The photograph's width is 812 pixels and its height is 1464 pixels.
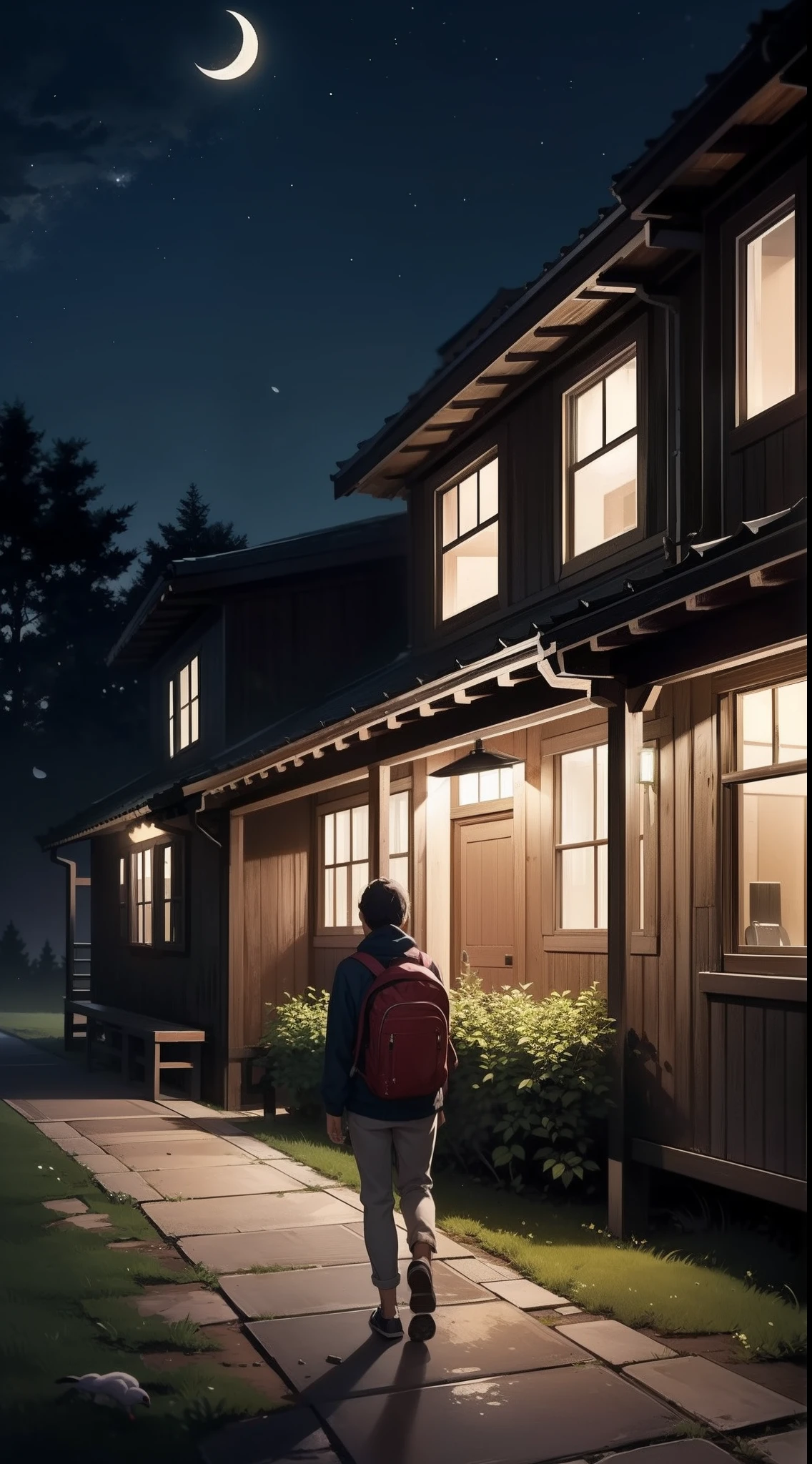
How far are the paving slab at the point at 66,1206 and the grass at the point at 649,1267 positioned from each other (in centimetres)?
213

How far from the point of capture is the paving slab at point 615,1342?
18.2ft

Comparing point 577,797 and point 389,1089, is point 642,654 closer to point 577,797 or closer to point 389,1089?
point 389,1089

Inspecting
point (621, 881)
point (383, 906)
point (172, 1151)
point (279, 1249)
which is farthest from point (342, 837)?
point (383, 906)

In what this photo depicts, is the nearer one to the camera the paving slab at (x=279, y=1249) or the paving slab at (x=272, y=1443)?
the paving slab at (x=272, y=1443)

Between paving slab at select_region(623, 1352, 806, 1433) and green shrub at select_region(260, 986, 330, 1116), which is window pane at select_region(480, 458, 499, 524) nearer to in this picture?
green shrub at select_region(260, 986, 330, 1116)

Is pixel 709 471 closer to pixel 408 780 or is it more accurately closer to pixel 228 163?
pixel 408 780

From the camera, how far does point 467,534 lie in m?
12.5

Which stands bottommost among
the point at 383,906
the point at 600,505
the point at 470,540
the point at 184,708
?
the point at 383,906

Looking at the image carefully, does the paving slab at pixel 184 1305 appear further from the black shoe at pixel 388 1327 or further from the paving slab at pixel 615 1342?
the paving slab at pixel 615 1342

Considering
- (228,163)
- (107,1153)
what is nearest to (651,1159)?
(107,1153)

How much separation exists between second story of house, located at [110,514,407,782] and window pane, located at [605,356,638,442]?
6382mm

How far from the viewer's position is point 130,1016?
1784 centimetres

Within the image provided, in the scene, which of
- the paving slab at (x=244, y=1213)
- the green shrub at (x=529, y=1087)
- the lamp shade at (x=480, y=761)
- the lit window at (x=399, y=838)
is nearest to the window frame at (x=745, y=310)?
the lamp shade at (x=480, y=761)

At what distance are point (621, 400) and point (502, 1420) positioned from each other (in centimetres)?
695
